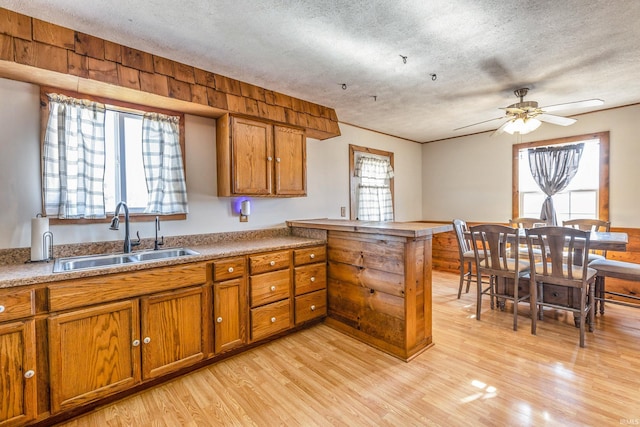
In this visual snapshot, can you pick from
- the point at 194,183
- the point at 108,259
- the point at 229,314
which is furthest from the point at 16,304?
the point at 194,183

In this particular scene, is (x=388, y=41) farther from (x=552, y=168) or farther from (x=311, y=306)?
(x=552, y=168)

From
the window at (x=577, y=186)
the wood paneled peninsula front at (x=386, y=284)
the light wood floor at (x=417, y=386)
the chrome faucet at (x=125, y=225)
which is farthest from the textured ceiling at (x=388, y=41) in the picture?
the light wood floor at (x=417, y=386)

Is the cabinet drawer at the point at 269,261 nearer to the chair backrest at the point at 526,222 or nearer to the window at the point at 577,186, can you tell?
the chair backrest at the point at 526,222

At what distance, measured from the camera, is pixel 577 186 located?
419 centimetres

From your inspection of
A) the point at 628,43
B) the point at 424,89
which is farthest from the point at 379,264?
the point at 628,43

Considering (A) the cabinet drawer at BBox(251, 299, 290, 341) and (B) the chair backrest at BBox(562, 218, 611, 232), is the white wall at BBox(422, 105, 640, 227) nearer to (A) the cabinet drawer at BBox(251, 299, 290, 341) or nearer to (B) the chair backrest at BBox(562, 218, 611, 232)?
(B) the chair backrest at BBox(562, 218, 611, 232)

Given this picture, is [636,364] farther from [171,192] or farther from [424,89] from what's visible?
[171,192]

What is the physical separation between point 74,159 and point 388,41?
251 cm

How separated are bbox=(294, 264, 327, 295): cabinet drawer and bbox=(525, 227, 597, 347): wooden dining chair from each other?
1961 millimetres

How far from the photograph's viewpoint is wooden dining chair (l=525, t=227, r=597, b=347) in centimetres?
254

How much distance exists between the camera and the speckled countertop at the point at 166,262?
1.63 metres

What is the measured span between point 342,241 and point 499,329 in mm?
1765

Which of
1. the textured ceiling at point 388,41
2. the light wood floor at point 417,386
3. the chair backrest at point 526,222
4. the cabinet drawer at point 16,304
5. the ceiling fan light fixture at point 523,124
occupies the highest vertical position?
the textured ceiling at point 388,41

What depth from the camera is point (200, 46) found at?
7.27 feet
